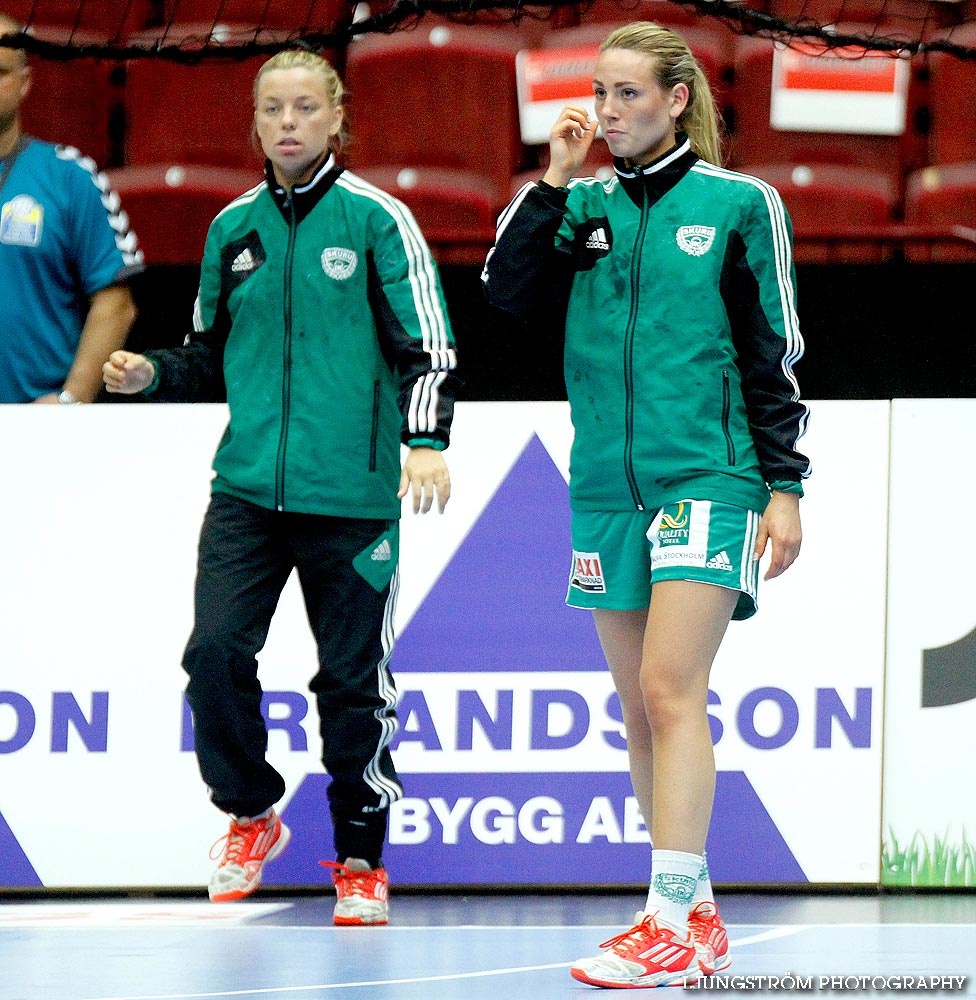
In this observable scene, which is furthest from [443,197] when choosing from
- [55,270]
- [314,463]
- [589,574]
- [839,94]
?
[589,574]

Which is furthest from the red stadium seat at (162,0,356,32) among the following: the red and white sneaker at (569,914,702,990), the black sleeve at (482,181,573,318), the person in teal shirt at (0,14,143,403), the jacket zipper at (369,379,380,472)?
the red and white sneaker at (569,914,702,990)

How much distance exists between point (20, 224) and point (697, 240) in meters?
1.97

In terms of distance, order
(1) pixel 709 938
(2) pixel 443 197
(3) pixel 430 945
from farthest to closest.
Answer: (2) pixel 443 197 → (3) pixel 430 945 → (1) pixel 709 938

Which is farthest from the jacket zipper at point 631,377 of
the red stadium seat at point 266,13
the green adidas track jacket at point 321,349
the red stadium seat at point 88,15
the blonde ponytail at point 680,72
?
the red stadium seat at point 88,15

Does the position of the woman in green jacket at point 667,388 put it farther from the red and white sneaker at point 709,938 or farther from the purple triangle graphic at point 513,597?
the purple triangle graphic at point 513,597

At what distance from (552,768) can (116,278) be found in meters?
1.68

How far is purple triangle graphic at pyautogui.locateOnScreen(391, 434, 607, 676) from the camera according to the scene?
378cm

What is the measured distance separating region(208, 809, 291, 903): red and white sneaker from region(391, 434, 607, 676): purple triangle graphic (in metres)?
0.51

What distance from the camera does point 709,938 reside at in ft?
8.93

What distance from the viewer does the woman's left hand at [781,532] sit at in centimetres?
280

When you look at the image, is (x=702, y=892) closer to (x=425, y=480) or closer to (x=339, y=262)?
(x=425, y=480)

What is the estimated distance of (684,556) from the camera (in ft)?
8.97

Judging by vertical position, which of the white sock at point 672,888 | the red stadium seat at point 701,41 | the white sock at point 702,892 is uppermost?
the red stadium seat at point 701,41

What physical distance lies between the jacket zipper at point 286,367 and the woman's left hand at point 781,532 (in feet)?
3.55
